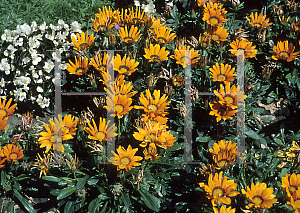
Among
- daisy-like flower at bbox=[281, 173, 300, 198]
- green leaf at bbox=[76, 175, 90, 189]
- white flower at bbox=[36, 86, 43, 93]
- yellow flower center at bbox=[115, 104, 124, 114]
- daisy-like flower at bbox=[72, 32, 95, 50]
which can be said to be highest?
daisy-like flower at bbox=[72, 32, 95, 50]

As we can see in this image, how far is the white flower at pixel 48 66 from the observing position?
9.86 feet

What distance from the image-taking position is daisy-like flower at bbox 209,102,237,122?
234 cm

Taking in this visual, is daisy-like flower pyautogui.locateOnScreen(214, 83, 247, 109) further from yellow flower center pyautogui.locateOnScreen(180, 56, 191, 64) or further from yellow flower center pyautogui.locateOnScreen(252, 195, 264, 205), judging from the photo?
yellow flower center pyautogui.locateOnScreen(252, 195, 264, 205)

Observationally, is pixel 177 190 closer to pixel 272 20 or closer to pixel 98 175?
pixel 98 175

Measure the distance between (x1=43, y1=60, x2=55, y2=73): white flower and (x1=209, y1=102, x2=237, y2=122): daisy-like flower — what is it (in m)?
1.67

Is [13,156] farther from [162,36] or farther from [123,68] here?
[162,36]

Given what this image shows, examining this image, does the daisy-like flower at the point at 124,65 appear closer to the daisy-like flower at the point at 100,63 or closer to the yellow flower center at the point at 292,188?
the daisy-like flower at the point at 100,63

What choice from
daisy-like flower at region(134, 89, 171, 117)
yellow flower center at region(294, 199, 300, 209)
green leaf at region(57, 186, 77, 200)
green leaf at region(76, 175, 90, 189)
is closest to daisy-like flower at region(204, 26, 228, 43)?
daisy-like flower at region(134, 89, 171, 117)

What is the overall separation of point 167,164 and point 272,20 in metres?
2.36

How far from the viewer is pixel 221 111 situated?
2.40m

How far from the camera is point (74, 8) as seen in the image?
3945mm

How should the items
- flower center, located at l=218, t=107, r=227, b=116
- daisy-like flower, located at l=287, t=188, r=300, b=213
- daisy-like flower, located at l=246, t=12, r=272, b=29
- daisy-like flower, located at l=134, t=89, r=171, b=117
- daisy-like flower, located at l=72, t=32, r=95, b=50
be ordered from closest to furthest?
daisy-like flower, located at l=287, t=188, r=300, b=213, daisy-like flower, located at l=134, t=89, r=171, b=117, flower center, located at l=218, t=107, r=227, b=116, daisy-like flower, located at l=72, t=32, r=95, b=50, daisy-like flower, located at l=246, t=12, r=272, b=29

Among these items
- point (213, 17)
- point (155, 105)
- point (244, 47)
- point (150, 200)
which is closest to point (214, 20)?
point (213, 17)

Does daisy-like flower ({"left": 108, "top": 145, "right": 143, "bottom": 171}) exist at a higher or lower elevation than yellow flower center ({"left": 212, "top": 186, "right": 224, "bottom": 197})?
higher
